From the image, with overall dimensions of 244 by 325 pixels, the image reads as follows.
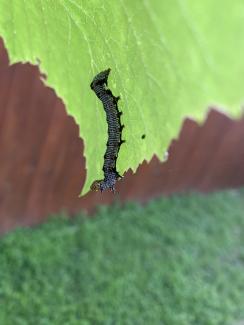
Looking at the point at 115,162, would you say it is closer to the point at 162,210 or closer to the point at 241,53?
the point at 241,53

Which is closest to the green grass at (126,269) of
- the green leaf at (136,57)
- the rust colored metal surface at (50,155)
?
the rust colored metal surface at (50,155)

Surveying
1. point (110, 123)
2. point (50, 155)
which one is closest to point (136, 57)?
point (110, 123)

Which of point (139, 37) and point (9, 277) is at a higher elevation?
point (9, 277)

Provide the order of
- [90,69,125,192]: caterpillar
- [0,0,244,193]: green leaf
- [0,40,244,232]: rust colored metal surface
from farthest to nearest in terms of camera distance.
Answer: [0,40,244,232]: rust colored metal surface
[90,69,125,192]: caterpillar
[0,0,244,193]: green leaf

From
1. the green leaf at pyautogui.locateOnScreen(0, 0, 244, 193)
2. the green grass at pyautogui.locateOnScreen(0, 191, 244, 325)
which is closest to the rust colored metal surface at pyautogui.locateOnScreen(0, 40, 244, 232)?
the green grass at pyautogui.locateOnScreen(0, 191, 244, 325)

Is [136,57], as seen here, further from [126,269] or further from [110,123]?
[126,269]

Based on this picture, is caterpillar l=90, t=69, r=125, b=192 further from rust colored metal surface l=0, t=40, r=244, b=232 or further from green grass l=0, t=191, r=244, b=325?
green grass l=0, t=191, r=244, b=325

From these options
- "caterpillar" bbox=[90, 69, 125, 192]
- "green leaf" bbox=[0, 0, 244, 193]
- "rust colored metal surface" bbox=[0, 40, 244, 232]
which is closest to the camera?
"green leaf" bbox=[0, 0, 244, 193]

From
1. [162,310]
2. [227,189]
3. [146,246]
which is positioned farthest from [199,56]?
[227,189]
